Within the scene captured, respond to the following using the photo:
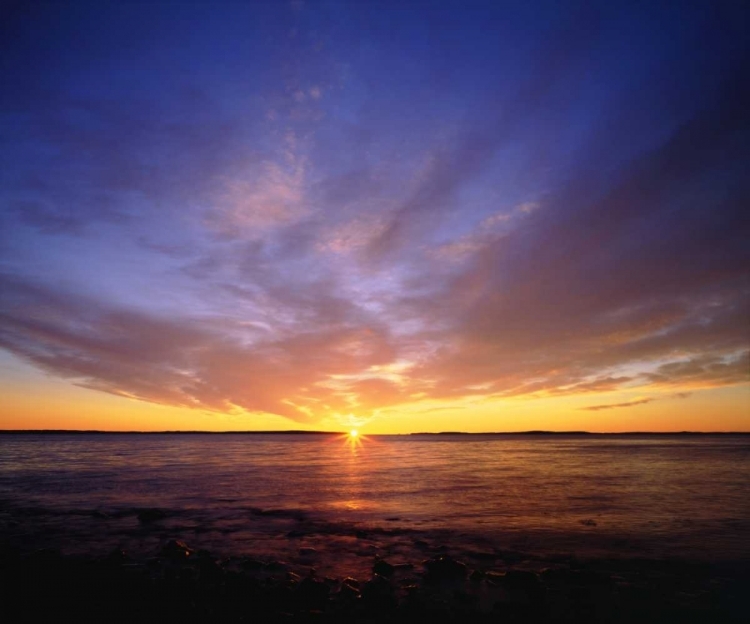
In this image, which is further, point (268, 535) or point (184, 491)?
point (184, 491)

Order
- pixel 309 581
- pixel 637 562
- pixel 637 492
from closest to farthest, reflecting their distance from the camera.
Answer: pixel 309 581, pixel 637 562, pixel 637 492

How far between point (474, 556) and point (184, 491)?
28.8 metres

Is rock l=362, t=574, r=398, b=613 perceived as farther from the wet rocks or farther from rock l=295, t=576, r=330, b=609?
the wet rocks

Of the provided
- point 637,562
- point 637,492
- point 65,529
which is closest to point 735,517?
point 637,492

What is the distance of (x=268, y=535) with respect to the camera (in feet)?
73.4

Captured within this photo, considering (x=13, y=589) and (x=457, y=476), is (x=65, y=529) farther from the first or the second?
(x=457, y=476)

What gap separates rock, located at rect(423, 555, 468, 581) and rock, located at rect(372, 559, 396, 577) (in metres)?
1.44

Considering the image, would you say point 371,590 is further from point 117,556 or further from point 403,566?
point 117,556

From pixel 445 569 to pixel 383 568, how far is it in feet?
7.70

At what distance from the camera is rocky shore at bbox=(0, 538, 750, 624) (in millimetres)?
12123

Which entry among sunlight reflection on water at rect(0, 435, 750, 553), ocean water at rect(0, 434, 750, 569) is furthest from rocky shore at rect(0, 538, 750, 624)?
sunlight reflection on water at rect(0, 435, 750, 553)

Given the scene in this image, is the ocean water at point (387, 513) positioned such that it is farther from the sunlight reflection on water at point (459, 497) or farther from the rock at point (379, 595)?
the rock at point (379, 595)

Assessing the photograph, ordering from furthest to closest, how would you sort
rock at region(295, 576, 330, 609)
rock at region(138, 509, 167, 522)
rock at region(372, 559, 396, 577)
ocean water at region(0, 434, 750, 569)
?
rock at region(138, 509, 167, 522), ocean water at region(0, 434, 750, 569), rock at region(372, 559, 396, 577), rock at region(295, 576, 330, 609)

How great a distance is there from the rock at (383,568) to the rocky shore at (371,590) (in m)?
0.06
